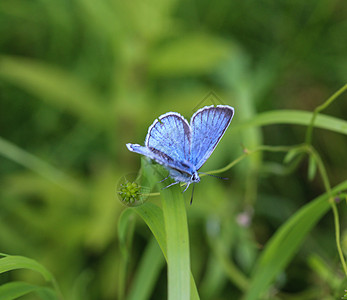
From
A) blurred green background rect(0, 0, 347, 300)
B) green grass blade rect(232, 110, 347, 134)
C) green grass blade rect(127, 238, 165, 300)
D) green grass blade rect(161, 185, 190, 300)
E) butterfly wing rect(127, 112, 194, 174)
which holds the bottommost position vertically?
green grass blade rect(161, 185, 190, 300)

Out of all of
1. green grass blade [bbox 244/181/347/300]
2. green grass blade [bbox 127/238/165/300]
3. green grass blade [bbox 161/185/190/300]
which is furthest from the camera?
green grass blade [bbox 127/238/165/300]

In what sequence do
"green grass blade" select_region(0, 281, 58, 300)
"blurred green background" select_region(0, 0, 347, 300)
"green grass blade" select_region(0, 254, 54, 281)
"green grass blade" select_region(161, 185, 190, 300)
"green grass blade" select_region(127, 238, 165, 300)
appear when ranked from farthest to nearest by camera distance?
1. "blurred green background" select_region(0, 0, 347, 300)
2. "green grass blade" select_region(127, 238, 165, 300)
3. "green grass blade" select_region(0, 281, 58, 300)
4. "green grass blade" select_region(0, 254, 54, 281)
5. "green grass blade" select_region(161, 185, 190, 300)

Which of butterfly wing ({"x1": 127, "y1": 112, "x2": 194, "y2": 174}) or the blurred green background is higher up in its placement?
the blurred green background

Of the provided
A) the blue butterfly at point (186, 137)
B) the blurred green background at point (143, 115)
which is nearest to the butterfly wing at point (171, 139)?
the blue butterfly at point (186, 137)

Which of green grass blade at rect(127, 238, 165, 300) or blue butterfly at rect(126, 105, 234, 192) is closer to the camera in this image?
blue butterfly at rect(126, 105, 234, 192)

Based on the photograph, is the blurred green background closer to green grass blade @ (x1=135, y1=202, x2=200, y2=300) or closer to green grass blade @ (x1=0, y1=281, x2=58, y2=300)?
green grass blade @ (x1=0, y1=281, x2=58, y2=300)

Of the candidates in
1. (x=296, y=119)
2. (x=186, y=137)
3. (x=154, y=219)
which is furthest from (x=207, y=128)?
(x=296, y=119)

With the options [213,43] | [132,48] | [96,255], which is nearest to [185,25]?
[213,43]

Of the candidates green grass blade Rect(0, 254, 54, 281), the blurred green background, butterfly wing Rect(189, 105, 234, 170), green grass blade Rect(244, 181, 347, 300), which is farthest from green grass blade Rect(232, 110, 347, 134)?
green grass blade Rect(0, 254, 54, 281)

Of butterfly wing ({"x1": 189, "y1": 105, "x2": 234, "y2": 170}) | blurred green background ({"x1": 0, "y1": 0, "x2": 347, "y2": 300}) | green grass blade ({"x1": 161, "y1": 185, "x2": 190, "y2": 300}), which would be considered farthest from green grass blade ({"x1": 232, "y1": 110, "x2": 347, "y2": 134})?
Result: green grass blade ({"x1": 161, "y1": 185, "x2": 190, "y2": 300})
